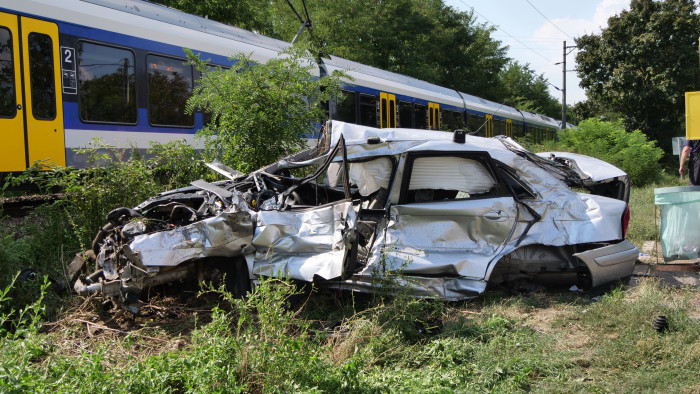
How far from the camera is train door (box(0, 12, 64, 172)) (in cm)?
661

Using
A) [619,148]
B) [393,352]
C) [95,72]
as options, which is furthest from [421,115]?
[393,352]

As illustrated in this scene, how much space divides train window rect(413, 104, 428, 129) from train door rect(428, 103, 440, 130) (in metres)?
0.20

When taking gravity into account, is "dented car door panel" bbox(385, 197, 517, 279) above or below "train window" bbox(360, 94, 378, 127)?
below

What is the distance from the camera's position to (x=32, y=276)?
474 cm

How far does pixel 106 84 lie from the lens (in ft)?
25.2

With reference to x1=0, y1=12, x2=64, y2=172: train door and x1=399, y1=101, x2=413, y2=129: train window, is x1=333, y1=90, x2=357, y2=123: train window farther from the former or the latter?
x1=0, y1=12, x2=64, y2=172: train door

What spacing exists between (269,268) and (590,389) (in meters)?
2.40

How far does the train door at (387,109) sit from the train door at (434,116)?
205 centimetres

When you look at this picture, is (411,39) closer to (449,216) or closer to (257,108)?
(257,108)

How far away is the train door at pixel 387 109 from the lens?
13.4m

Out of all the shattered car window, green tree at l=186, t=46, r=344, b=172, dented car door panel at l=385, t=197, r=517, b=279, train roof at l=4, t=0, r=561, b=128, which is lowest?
dented car door panel at l=385, t=197, r=517, b=279

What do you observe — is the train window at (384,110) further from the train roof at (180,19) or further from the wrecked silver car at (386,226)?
the wrecked silver car at (386,226)

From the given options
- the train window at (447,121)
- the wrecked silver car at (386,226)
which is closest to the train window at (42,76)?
the wrecked silver car at (386,226)

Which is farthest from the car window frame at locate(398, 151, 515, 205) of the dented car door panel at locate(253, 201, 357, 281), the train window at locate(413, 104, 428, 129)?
the train window at locate(413, 104, 428, 129)
